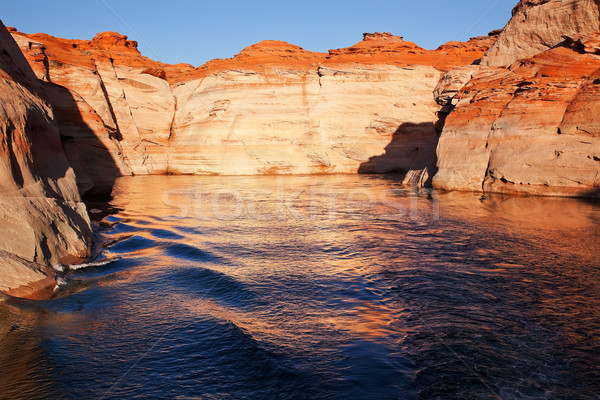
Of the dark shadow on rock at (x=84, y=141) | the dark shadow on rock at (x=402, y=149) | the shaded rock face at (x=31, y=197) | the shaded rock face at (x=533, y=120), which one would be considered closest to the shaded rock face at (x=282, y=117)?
the dark shadow on rock at (x=402, y=149)

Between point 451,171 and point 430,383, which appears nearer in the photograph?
point 430,383

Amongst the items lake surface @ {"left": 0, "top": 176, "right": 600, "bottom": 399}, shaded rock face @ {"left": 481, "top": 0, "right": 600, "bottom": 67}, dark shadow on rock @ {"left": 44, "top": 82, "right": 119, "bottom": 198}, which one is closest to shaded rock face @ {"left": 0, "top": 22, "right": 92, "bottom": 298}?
lake surface @ {"left": 0, "top": 176, "right": 600, "bottom": 399}

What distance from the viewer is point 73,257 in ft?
18.7

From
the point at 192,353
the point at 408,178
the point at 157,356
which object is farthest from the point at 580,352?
the point at 408,178

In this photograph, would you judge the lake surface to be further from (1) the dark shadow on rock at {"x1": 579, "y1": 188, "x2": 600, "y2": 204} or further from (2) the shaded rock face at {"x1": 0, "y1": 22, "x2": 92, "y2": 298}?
(1) the dark shadow on rock at {"x1": 579, "y1": 188, "x2": 600, "y2": 204}

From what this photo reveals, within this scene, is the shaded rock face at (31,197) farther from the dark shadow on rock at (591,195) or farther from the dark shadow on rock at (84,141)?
the dark shadow on rock at (591,195)

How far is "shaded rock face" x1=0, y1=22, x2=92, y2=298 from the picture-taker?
4562mm

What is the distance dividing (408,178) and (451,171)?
4073mm

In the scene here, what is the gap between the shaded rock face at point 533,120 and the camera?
12.6 meters

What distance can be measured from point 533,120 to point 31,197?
1464 centimetres

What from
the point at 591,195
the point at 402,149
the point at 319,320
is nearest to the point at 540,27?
the point at 591,195

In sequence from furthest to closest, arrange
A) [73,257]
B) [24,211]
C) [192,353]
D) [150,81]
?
[150,81], [73,257], [24,211], [192,353]

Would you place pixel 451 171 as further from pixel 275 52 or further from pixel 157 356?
pixel 275 52

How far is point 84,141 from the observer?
14.2 m
